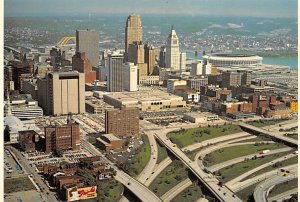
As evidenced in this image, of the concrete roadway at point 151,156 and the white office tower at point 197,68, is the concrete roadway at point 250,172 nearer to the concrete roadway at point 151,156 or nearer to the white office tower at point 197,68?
the concrete roadway at point 151,156

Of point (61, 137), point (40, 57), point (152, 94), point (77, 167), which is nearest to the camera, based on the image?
point (77, 167)

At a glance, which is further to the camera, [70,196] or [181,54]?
[181,54]

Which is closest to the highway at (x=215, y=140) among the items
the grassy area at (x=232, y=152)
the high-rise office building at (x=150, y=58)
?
the grassy area at (x=232, y=152)

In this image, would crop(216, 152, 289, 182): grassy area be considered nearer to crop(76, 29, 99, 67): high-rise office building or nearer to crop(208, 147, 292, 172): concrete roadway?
crop(208, 147, 292, 172): concrete roadway

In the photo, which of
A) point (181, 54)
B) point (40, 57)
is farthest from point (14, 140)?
point (181, 54)

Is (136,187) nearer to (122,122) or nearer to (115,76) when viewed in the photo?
(122,122)

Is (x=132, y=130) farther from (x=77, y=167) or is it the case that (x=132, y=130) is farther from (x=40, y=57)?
(x=40, y=57)
